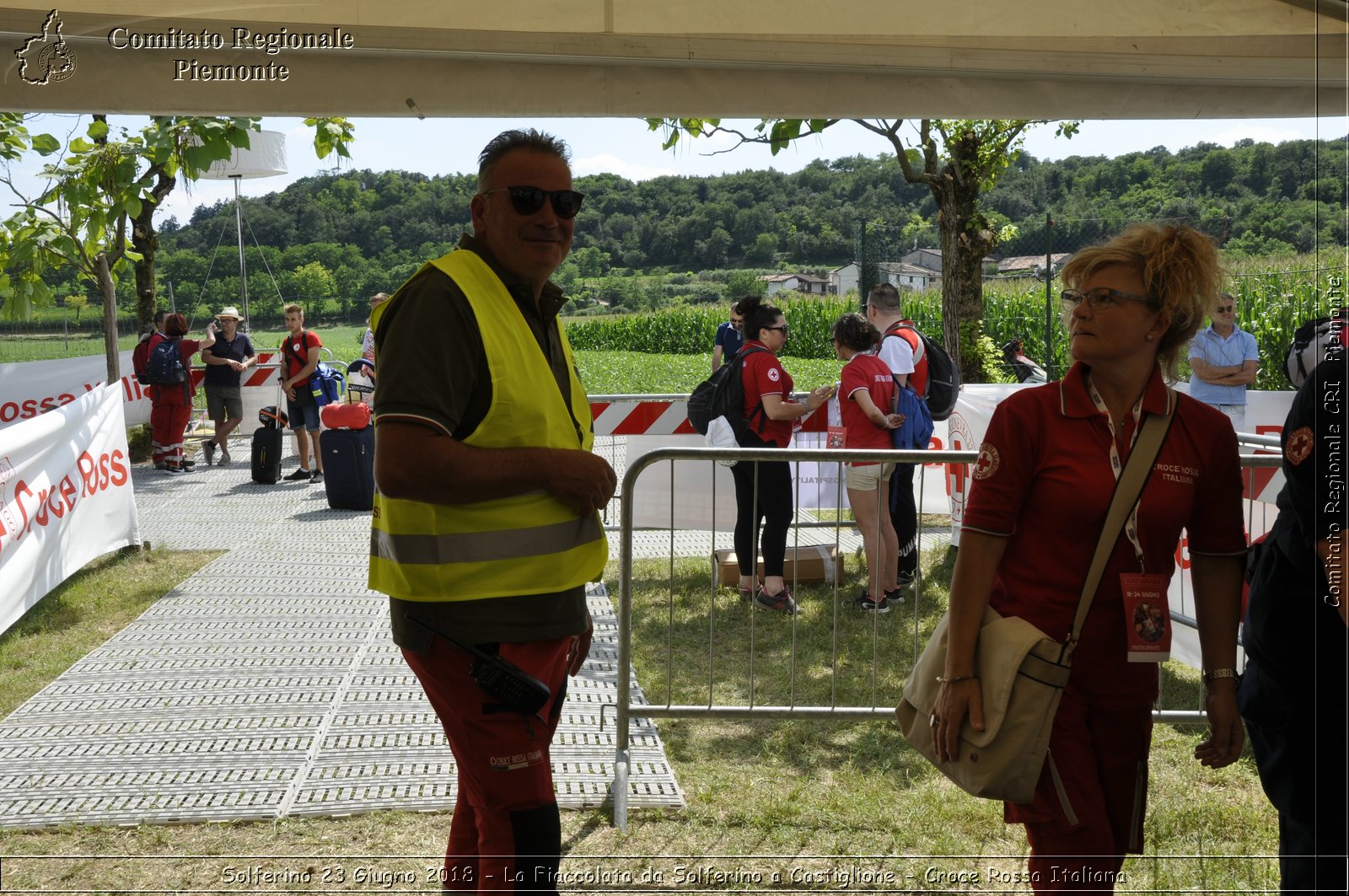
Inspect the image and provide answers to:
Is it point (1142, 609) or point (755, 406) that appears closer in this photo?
point (1142, 609)

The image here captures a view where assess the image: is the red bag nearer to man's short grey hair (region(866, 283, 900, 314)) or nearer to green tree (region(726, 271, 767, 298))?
man's short grey hair (region(866, 283, 900, 314))

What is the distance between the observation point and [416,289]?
2.39m

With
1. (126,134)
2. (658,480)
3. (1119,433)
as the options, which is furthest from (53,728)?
(126,134)

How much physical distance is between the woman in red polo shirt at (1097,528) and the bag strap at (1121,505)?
2cm

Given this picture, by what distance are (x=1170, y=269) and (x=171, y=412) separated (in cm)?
1357

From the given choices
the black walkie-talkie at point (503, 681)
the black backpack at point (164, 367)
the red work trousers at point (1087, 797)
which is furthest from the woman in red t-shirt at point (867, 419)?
the black backpack at point (164, 367)

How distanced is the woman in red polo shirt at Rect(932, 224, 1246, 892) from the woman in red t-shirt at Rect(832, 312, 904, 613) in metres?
4.73

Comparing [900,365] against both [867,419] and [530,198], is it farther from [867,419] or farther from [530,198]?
[530,198]

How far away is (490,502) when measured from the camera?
2.43m

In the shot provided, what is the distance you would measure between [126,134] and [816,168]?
52149 millimetres

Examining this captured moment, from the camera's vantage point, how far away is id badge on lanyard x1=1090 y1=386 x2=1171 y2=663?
2434 millimetres

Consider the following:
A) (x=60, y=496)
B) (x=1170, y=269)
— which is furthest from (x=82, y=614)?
(x=1170, y=269)

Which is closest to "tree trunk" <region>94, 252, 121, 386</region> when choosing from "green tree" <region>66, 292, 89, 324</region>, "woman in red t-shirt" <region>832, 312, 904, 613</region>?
"woman in red t-shirt" <region>832, 312, 904, 613</region>

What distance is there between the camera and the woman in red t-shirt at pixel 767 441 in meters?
7.45
